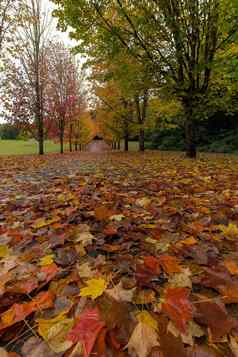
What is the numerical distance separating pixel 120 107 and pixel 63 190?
→ 1280 centimetres

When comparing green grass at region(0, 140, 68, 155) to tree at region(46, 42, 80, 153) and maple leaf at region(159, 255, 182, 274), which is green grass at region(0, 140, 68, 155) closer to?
tree at region(46, 42, 80, 153)

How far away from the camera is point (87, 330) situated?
89 cm

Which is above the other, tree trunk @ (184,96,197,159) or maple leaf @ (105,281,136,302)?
tree trunk @ (184,96,197,159)

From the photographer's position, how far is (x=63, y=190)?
347cm

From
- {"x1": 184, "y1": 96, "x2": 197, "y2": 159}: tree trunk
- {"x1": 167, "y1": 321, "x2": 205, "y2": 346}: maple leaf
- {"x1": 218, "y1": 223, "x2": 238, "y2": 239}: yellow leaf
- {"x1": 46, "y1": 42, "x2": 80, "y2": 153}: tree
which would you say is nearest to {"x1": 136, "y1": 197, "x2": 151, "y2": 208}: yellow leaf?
{"x1": 218, "y1": 223, "x2": 238, "y2": 239}: yellow leaf

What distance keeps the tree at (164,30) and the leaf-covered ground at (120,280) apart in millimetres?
5554

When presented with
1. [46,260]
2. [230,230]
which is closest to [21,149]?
[46,260]

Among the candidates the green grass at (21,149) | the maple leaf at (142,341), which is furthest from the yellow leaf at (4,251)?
the green grass at (21,149)

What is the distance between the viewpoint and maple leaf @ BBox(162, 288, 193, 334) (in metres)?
0.93

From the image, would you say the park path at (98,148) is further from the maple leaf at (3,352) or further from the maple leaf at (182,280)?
the maple leaf at (3,352)

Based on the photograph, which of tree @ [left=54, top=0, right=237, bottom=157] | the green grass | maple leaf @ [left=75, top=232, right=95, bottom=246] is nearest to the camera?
maple leaf @ [left=75, top=232, right=95, bottom=246]

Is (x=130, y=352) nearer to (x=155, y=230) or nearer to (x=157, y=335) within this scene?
(x=157, y=335)

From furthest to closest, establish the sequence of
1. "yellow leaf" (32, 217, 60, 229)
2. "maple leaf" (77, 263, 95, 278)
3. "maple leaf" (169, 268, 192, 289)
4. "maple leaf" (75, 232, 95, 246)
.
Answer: "yellow leaf" (32, 217, 60, 229)
"maple leaf" (75, 232, 95, 246)
"maple leaf" (77, 263, 95, 278)
"maple leaf" (169, 268, 192, 289)

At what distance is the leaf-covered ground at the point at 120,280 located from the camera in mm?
867
